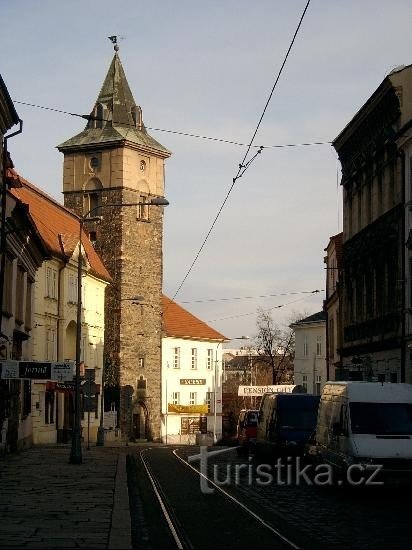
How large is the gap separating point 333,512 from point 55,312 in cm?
Result: 4161

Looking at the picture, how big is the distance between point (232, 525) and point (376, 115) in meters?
28.1

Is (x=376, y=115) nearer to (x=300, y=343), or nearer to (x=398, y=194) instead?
(x=398, y=194)

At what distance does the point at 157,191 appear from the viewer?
3369 inches

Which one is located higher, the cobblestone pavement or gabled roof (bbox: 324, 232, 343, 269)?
gabled roof (bbox: 324, 232, 343, 269)

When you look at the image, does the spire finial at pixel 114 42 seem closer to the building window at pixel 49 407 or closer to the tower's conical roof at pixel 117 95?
the tower's conical roof at pixel 117 95

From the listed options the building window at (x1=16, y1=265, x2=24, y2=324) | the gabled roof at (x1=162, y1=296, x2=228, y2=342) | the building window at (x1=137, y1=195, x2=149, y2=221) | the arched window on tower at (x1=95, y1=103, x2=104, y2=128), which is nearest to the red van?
the building window at (x1=16, y1=265, x2=24, y2=324)

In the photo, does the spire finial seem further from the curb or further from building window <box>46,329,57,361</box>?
the curb

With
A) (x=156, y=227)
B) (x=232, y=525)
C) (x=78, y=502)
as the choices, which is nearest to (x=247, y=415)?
(x=78, y=502)

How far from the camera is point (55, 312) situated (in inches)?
2276

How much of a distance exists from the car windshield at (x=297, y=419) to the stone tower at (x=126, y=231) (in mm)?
48743

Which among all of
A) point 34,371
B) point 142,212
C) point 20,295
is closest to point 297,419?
point 34,371

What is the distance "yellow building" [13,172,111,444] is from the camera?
5428 cm

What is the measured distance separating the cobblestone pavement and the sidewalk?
2.35 m

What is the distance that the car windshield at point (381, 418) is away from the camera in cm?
2169
